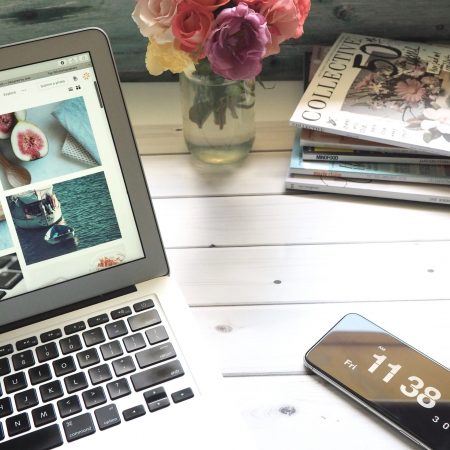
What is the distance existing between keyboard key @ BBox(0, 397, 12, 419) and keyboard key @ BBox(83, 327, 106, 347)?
8 cm

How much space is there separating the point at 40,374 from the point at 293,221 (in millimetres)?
343

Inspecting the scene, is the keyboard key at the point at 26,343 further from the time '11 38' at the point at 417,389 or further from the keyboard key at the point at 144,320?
the time '11 38' at the point at 417,389

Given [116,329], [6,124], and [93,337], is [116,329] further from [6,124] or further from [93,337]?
[6,124]

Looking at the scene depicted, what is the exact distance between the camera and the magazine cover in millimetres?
841

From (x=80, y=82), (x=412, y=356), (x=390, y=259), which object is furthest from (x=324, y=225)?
(x=80, y=82)

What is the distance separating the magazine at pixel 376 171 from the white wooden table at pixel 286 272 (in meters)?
0.03

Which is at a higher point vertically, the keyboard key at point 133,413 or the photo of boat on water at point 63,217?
the photo of boat on water at point 63,217

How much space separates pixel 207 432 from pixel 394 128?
45cm

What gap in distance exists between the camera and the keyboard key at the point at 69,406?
0.59m

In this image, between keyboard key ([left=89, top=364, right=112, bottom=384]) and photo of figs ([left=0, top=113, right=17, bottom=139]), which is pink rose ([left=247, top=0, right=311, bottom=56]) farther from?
keyboard key ([left=89, top=364, right=112, bottom=384])

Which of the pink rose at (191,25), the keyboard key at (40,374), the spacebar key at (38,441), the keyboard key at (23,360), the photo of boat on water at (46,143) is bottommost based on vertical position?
the spacebar key at (38,441)

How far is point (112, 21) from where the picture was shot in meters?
1.02

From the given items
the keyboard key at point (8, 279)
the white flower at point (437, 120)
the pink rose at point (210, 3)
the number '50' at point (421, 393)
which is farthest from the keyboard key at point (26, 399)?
the white flower at point (437, 120)

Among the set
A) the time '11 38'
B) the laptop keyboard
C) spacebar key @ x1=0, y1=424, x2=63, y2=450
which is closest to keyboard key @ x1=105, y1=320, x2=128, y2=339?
the laptop keyboard
